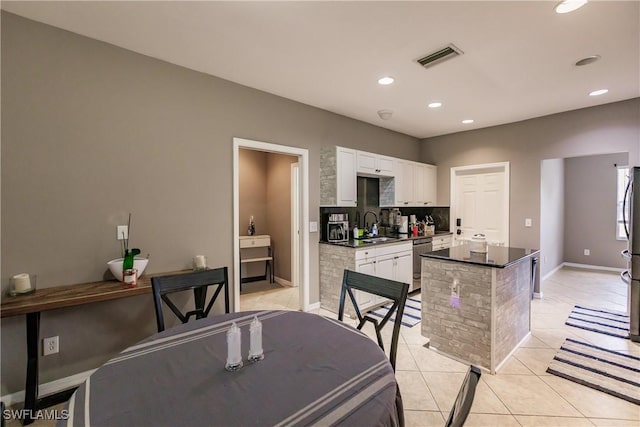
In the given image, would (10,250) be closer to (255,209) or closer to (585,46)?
(255,209)

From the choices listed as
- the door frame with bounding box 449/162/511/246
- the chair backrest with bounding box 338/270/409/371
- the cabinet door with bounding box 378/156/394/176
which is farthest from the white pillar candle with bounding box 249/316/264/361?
the door frame with bounding box 449/162/511/246

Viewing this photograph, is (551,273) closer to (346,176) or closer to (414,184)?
(414,184)

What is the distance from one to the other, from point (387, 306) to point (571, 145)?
3471mm

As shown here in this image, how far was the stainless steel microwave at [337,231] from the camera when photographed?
12.8 feet

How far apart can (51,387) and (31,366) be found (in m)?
0.39

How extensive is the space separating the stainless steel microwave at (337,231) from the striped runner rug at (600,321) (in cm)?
286

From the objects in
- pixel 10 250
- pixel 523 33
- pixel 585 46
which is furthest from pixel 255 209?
pixel 585 46

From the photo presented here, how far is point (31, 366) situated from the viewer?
1.87m

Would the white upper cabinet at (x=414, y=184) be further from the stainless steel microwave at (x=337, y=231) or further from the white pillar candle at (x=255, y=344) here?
the white pillar candle at (x=255, y=344)

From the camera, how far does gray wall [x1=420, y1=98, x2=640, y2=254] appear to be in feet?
12.0

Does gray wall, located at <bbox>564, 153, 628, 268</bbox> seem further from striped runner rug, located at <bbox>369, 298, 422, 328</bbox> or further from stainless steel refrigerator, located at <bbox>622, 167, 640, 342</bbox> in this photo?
striped runner rug, located at <bbox>369, 298, 422, 328</bbox>

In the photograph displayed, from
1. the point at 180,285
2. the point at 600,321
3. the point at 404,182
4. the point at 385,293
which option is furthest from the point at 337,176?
the point at 600,321

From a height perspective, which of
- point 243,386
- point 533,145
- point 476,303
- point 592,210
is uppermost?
point 533,145

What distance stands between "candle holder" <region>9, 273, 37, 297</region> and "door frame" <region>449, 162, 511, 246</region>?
5.67 meters
